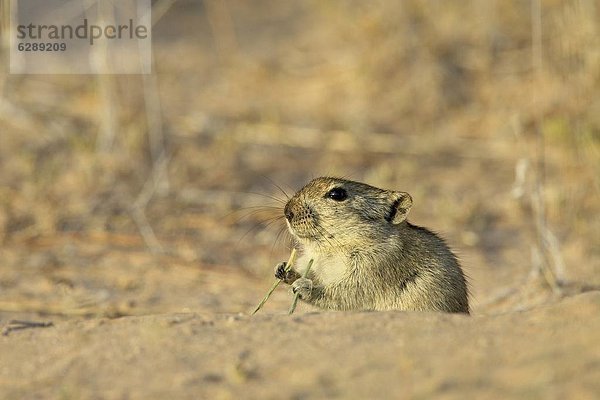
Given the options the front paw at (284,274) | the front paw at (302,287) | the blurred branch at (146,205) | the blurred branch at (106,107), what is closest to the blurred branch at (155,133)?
the blurred branch at (146,205)

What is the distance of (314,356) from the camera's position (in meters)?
3.46

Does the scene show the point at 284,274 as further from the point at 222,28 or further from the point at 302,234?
the point at 222,28

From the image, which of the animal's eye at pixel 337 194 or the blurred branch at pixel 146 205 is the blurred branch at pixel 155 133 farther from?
the animal's eye at pixel 337 194

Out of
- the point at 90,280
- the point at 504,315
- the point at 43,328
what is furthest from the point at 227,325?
the point at 90,280

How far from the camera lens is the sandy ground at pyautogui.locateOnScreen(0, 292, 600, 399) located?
3.11 m

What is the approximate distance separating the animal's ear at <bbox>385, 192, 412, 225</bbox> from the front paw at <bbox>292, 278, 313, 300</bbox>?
2.13 feet

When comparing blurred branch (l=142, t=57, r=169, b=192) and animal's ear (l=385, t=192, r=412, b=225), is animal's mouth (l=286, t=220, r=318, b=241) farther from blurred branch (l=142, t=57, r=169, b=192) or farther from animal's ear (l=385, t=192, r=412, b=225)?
blurred branch (l=142, t=57, r=169, b=192)

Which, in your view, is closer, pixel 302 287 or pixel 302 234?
pixel 302 287

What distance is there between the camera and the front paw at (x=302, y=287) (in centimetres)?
480

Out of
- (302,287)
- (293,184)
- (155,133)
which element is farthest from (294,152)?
(302,287)

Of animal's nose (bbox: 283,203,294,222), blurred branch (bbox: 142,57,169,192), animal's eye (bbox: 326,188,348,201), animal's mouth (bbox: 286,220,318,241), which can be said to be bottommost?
animal's mouth (bbox: 286,220,318,241)

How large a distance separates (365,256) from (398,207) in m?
0.36

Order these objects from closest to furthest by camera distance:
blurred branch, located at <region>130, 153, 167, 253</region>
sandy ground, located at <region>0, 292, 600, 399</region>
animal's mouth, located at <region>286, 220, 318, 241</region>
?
sandy ground, located at <region>0, 292, 600, 399</region>
animal's mouth, located at <region>286, 220, 318, 241</region>
blurred branch, located at <region>130, 153, 167, 253</region>

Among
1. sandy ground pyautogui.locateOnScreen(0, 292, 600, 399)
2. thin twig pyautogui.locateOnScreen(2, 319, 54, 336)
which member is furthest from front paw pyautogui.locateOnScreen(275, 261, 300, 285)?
thin twig pyautogui.locateOnScreen(2, 319, 54, 336)
